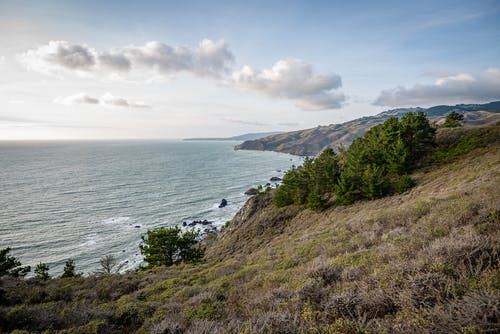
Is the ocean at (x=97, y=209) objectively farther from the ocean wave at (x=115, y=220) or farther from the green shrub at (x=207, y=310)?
the green shrub at (x=207, y=310)

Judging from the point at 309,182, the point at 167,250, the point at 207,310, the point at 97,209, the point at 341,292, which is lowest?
the point at 97,209

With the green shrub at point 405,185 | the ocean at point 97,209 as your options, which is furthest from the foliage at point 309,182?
the ocean at point 97,209

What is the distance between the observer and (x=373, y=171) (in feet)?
88.8

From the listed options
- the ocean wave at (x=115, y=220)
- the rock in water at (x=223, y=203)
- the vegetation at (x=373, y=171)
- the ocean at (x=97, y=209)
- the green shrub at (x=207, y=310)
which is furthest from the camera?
the rock in water at (x=223, y=203)

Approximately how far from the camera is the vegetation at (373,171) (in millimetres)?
27156

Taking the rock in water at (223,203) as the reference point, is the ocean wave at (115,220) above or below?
above

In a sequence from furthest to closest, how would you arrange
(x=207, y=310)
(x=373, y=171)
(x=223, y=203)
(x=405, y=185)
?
(x=223, y=203), (x=373, y=171), (x=405, y=185), (x=207, y=310)

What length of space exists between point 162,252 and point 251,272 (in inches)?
674

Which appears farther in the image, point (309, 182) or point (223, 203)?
point (223, 203)

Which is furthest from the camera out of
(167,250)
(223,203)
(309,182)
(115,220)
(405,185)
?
(223,203)

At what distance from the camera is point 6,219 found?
46219 millimetres

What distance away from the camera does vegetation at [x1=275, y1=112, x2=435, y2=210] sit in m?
27.2

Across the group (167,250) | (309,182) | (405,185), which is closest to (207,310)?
(167,250)

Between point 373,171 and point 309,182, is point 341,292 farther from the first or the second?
point 309,182
